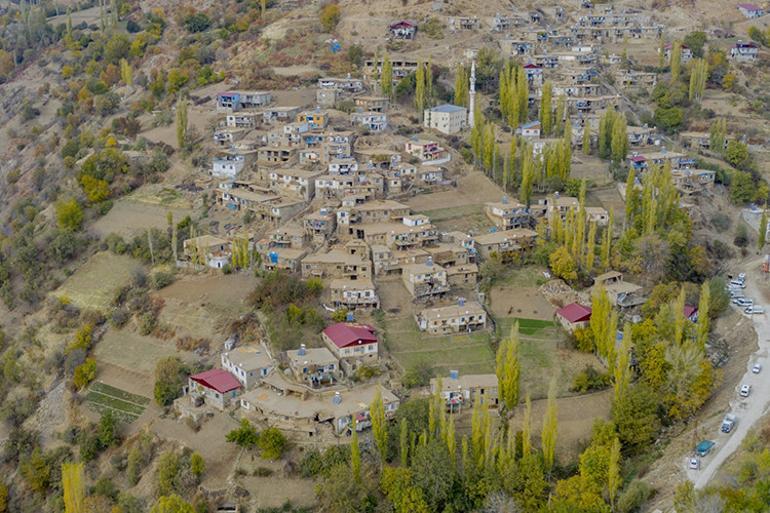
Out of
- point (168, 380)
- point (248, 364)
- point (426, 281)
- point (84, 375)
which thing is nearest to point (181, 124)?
point (84, 375)

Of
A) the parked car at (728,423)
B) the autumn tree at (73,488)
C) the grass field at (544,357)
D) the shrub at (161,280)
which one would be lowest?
the autumn tree at (73,488)

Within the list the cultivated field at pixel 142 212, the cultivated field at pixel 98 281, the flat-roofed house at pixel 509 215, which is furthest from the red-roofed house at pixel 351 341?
the cultivated field at pixel 142 212

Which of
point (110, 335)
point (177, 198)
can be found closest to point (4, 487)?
point (110, 335)

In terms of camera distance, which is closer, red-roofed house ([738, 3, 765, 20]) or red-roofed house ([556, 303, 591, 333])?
red-roofed house ([556, 303, 591, 333])

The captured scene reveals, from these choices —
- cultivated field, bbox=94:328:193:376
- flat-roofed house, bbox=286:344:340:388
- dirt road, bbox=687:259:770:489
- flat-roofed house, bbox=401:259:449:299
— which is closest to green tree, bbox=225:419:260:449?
flat-roofed house, bbox=286:344:340:388

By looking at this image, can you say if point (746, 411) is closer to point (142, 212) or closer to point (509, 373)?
point (509, 373)

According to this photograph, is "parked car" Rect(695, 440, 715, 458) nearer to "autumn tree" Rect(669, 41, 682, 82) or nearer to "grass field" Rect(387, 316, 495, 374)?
"grass field" Rect(387, 316, 495, 374)

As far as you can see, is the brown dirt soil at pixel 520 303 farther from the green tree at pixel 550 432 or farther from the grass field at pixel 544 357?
the green tree at pixel 550 432

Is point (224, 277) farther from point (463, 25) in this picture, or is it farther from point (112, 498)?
point (463, 25)
